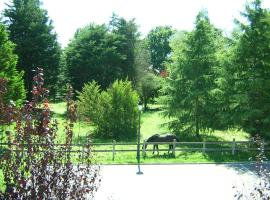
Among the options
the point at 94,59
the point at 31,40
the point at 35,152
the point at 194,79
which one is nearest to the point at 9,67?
the point at 31,40

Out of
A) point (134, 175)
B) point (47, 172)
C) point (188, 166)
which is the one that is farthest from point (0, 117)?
point (188, 166)

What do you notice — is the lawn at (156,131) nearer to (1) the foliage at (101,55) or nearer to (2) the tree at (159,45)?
(1) the foliage at (101,55)

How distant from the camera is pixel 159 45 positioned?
302 feet

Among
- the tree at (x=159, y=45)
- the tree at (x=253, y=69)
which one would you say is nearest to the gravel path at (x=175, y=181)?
the tree at (x=253, y=69)

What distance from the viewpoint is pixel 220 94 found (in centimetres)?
2611

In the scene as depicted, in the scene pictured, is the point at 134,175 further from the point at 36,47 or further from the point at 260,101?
the point at 36,47

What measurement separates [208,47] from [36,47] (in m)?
24.3

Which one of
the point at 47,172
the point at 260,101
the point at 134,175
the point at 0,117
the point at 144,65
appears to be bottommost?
the point at 134,175

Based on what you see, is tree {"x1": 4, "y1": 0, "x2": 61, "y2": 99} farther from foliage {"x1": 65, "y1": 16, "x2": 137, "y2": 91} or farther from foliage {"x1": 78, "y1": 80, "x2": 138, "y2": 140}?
foliage {"x1": 78, "y1": 80, "x2": 138, "y2": 140}

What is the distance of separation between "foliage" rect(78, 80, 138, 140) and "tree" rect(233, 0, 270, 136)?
977 cm

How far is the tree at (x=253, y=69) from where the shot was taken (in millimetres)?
24750

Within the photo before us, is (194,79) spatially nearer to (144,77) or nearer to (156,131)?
(156,131)

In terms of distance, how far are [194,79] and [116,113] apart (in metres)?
6.72

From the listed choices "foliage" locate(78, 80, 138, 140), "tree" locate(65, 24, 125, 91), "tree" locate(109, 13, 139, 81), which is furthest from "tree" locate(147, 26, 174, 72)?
"foliage" locate(78, 80, 138, 140)
